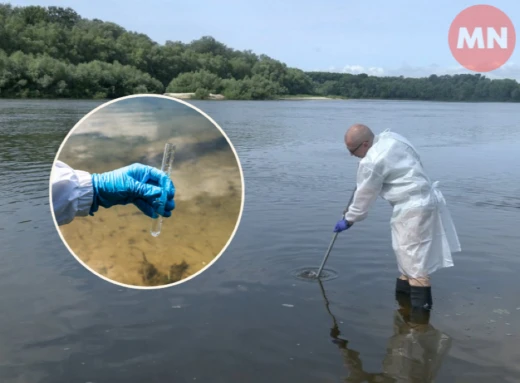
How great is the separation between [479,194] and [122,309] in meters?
11.3

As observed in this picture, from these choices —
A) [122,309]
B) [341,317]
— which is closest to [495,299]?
[341,317]

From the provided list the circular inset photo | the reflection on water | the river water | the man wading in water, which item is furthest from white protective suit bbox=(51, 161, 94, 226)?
the man wading in water

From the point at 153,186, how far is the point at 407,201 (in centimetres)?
465

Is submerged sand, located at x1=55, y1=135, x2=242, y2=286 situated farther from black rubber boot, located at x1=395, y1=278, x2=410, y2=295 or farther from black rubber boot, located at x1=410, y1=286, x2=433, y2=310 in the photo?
black rubber boot, located at x1=395, y1=278, x2=410, y2=295

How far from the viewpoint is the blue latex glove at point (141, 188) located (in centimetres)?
175

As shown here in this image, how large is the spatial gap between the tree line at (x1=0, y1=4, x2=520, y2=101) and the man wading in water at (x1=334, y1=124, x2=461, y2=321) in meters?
76.4

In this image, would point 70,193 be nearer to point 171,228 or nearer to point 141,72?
point 171,228

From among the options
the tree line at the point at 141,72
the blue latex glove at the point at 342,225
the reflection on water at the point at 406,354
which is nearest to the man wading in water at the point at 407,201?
the blue latex glove at the point at 342,225

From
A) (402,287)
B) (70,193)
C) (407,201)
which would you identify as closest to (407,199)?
(407,201)

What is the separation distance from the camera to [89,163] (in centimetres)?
176

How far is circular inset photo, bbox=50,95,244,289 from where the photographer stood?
173 cm

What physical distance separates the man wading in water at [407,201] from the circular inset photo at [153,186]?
14.5ft

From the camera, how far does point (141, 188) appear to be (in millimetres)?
1784

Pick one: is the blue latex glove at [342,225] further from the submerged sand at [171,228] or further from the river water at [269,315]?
the submerged sand at [171,228]
